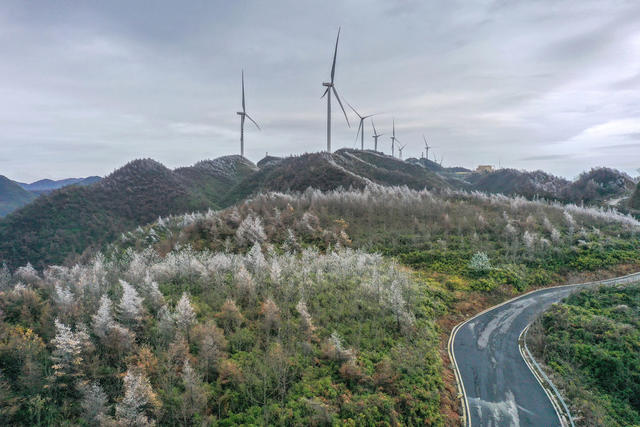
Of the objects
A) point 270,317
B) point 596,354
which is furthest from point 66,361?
point 596,354

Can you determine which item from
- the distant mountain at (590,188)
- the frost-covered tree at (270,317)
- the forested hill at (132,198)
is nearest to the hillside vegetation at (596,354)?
the frost-covered tree at (270,317)

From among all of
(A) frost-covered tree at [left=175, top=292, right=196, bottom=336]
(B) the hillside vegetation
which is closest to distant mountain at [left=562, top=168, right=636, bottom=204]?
(B) the hillside vegetation

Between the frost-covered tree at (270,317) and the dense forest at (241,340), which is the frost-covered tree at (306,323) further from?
the frost-covered tree at (270,317)

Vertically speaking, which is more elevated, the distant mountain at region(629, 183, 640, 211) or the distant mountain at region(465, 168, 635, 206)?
the distant mountain at region(465, 168, 635, 206)

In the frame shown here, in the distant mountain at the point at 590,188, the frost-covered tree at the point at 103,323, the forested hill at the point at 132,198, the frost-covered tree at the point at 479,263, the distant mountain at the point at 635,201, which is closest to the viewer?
the frost-covered tree at the point at 103,323

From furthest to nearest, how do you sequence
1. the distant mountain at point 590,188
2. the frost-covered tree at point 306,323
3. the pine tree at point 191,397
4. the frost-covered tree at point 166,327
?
the distant mountain at point 590,188
the frost-covered tree at point 306,323
the frost-covered tree at point 166,327
the pine tree at point 191,397

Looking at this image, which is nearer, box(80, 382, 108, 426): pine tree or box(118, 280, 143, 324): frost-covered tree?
box(80, 382, 108, 426): pine tree

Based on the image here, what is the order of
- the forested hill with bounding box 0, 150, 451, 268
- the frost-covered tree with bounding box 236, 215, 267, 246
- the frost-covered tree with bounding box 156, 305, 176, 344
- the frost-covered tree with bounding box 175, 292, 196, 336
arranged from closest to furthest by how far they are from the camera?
the frost-covered tree with bounding box 156, 305, 176, 344 → the frost-covered tree with bounding box 175, 292, 196, 336 → the frost-covered tree with bounding box 236, 215, 267, 246 → the forested hill with bounding box 0, 150, 451, 268

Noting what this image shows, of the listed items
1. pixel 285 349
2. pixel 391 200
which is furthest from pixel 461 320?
pixel 391 200

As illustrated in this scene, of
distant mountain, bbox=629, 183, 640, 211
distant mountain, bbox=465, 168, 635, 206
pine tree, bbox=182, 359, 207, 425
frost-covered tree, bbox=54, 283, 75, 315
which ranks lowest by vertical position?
pine tree, bbox=182, 359, 207, 425

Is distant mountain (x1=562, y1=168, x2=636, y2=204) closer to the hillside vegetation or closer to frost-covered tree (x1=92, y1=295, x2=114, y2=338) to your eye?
the hillside vegetation
